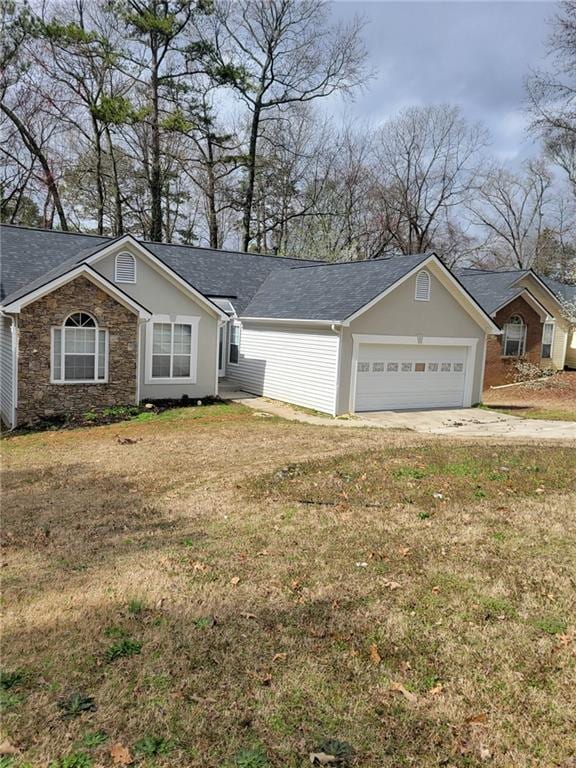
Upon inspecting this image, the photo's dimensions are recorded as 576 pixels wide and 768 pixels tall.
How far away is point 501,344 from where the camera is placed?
82.4 ft

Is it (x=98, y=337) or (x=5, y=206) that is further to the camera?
(x=5, y=206)

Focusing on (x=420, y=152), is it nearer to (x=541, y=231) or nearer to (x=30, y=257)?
(x=541, y=231)

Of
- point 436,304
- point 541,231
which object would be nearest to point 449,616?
point 436,304

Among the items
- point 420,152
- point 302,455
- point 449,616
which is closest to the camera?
point 449,616

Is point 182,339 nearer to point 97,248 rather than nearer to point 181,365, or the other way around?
point 181,365

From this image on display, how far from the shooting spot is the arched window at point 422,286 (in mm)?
17734

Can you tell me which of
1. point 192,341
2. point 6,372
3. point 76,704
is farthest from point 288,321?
point 76,704

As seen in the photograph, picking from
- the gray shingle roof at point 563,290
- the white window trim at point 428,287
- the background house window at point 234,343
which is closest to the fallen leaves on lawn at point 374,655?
the white window trim at point 428,287

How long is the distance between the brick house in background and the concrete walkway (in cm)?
711

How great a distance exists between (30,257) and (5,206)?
53.0 ft

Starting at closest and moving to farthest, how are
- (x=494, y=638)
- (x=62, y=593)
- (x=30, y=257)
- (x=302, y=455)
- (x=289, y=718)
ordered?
(x=289, y=718) → (x=494, y=638) → (x=62, y=593) → (x=302, y=455) → (x=30, y=257)

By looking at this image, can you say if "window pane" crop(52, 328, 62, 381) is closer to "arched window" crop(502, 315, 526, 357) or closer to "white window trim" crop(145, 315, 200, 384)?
"white window trim" crop(145, 315, 200, 384)

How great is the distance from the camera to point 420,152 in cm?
3912

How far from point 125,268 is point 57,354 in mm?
3421
